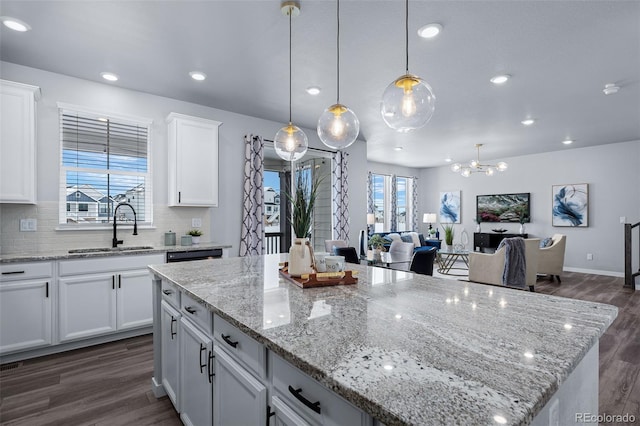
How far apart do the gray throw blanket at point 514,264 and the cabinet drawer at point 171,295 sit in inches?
180

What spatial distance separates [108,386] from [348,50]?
3.39 m

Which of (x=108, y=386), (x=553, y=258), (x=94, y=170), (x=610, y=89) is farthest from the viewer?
(x=553, y=258)

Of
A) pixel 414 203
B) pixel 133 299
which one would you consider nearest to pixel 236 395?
pixel 133 299

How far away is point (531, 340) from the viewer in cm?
95

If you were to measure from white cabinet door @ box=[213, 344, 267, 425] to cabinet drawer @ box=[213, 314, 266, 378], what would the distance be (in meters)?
0.03

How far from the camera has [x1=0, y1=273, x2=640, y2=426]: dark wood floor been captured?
81.9 inches

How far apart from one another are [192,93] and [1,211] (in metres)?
2.24

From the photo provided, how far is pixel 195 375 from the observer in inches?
65.0

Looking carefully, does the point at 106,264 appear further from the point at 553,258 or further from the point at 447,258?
the point at 553,258

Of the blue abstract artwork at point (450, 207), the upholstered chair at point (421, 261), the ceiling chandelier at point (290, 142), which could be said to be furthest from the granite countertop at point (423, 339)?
the blue abstract artwork at point (450, 207)

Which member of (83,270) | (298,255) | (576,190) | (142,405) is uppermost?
(576,190)

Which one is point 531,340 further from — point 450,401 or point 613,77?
point 613,77

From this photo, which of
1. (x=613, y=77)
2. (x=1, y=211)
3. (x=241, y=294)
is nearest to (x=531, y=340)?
(x=241, y=294)

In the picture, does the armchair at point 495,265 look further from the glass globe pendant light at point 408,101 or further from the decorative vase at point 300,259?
the decorative vase at point 300,259
